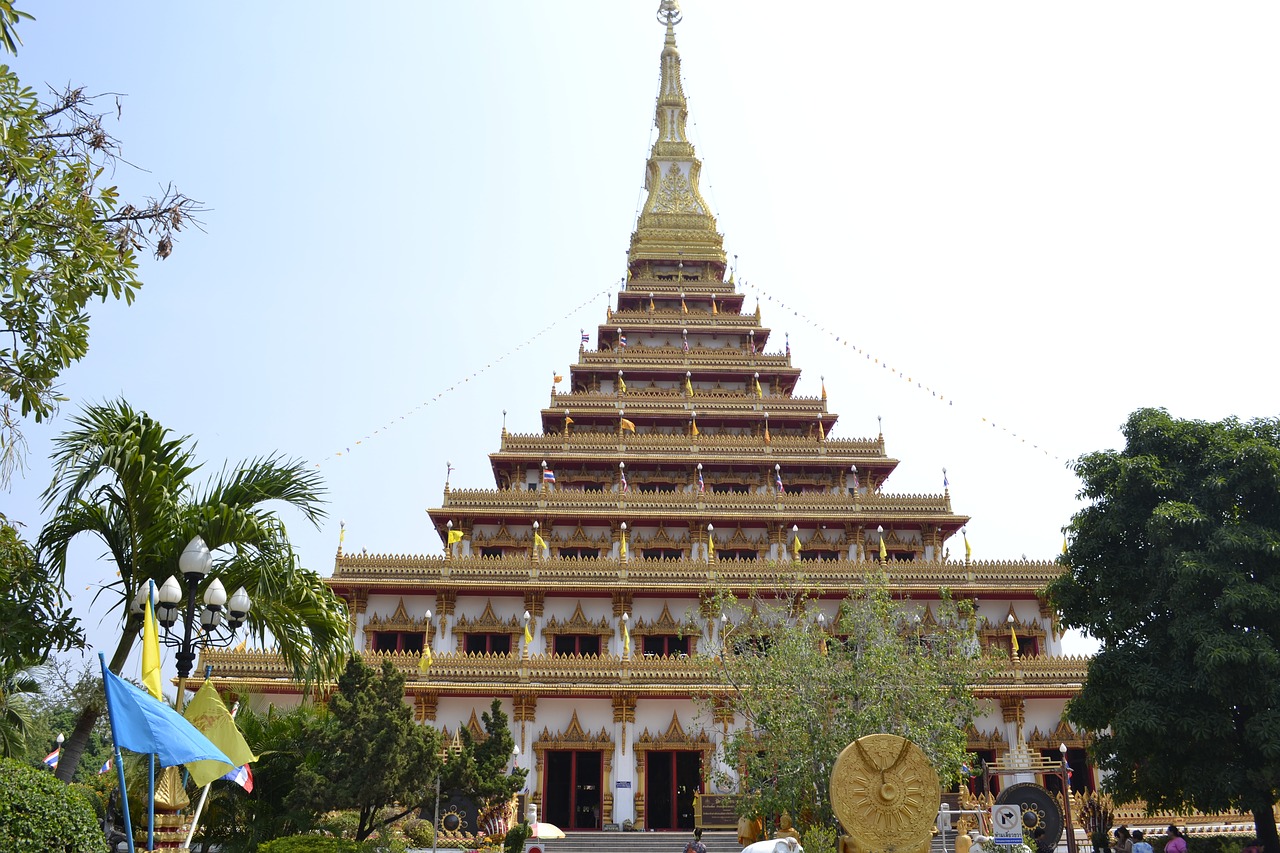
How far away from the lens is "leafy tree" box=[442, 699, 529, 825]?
846 inches

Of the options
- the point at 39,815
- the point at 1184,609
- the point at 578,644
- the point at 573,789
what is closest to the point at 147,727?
the point at 39,815

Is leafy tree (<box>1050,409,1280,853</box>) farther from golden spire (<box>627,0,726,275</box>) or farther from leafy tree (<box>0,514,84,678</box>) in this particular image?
golden spire (<box>627,0,726,275</box>)

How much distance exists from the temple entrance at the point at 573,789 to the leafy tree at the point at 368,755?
1230 centimetres

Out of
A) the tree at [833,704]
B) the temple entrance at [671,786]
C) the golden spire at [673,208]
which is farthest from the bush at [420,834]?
the golden spire at [673,208]

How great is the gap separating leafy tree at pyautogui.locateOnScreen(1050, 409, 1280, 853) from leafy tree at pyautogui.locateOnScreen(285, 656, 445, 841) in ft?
49.2

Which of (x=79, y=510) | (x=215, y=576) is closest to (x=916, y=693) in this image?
(x=215, y=576)

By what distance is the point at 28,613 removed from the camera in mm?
14289

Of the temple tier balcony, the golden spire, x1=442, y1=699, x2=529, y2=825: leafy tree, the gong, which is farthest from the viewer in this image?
the golden spire

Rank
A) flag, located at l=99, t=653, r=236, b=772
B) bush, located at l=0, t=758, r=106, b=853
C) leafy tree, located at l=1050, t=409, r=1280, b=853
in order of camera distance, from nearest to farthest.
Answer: bush, located at l=0, t=758, r=106, b=853
flag, located at l=99, t=653, r=236, b=772
leafy tree, located at l=1050, t=409, r=1280, b=853

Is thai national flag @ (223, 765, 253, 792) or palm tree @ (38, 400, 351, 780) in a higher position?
palm tree @ (38, 400, 351, 780)

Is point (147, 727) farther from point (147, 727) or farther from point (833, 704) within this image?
point (833, 704)

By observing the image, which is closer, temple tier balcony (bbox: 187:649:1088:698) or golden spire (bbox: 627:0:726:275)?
temple tier balcony (bbox: 187:649:1088:698)

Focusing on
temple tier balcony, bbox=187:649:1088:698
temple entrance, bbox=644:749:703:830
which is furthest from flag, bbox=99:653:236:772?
temple entrance, bbox=644:749:703:830

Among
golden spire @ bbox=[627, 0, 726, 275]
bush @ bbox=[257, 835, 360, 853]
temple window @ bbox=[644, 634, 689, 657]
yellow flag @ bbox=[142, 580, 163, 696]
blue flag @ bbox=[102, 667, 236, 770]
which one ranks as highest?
golden spire @ bbox=[627, 0, 726, 275]
